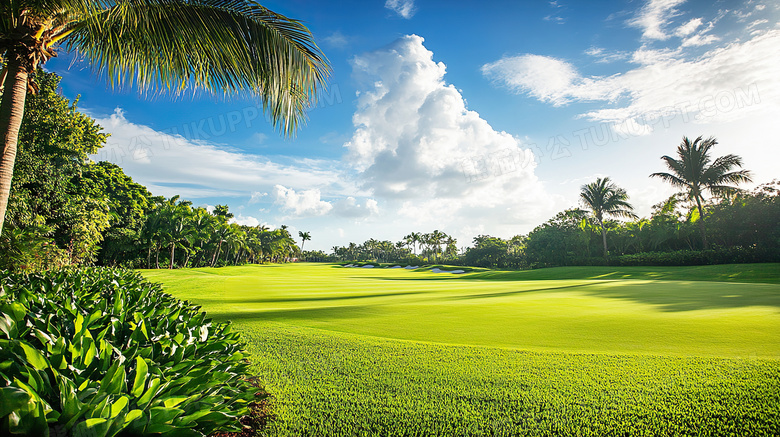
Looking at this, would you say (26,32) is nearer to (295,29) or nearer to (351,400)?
(295,29)

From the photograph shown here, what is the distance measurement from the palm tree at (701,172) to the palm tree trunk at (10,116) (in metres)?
40.8

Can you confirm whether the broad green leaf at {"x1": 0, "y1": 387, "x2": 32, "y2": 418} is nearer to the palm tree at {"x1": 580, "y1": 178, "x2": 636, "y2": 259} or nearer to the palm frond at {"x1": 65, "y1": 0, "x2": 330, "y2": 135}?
the palm frond at {"x1": 65, "y1": 0, "x2": 330, "y2": 135}

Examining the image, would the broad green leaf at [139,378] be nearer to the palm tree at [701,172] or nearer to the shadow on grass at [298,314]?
the shadow on grass at [298,314]

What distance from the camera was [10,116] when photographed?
437 cm

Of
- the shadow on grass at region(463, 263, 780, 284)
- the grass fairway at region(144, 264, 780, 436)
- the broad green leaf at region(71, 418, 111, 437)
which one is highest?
the broad green leaf at region(71, 418, 111, 437)

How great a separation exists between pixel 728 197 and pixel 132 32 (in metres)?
44.5

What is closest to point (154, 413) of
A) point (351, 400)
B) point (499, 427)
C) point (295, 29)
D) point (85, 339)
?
point (85, 339)

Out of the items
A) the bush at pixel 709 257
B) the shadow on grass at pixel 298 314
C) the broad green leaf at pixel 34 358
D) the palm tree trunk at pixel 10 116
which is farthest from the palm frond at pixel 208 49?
the bush at pixel 709 257

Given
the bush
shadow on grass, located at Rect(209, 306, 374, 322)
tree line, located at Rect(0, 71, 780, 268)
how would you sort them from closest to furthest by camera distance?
shadow on grass, located at Rect(209, 306, 374, 322), tree line, located at Rect(0, 71, 780, 268), the bush

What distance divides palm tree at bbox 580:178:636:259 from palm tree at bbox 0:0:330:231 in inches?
1529

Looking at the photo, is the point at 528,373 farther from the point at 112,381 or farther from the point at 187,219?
the point at 187,219

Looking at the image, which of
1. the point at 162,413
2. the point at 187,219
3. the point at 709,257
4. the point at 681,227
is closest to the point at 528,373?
the point at 162,413

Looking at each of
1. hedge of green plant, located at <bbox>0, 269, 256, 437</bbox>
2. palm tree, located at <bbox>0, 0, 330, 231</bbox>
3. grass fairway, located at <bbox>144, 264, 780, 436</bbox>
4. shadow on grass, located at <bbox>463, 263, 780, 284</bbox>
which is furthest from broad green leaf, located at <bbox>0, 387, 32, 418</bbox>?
shadow on grass, located at <bbox>463, 263, 780, 284</bbox>

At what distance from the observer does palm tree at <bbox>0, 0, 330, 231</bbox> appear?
14.6 ft
